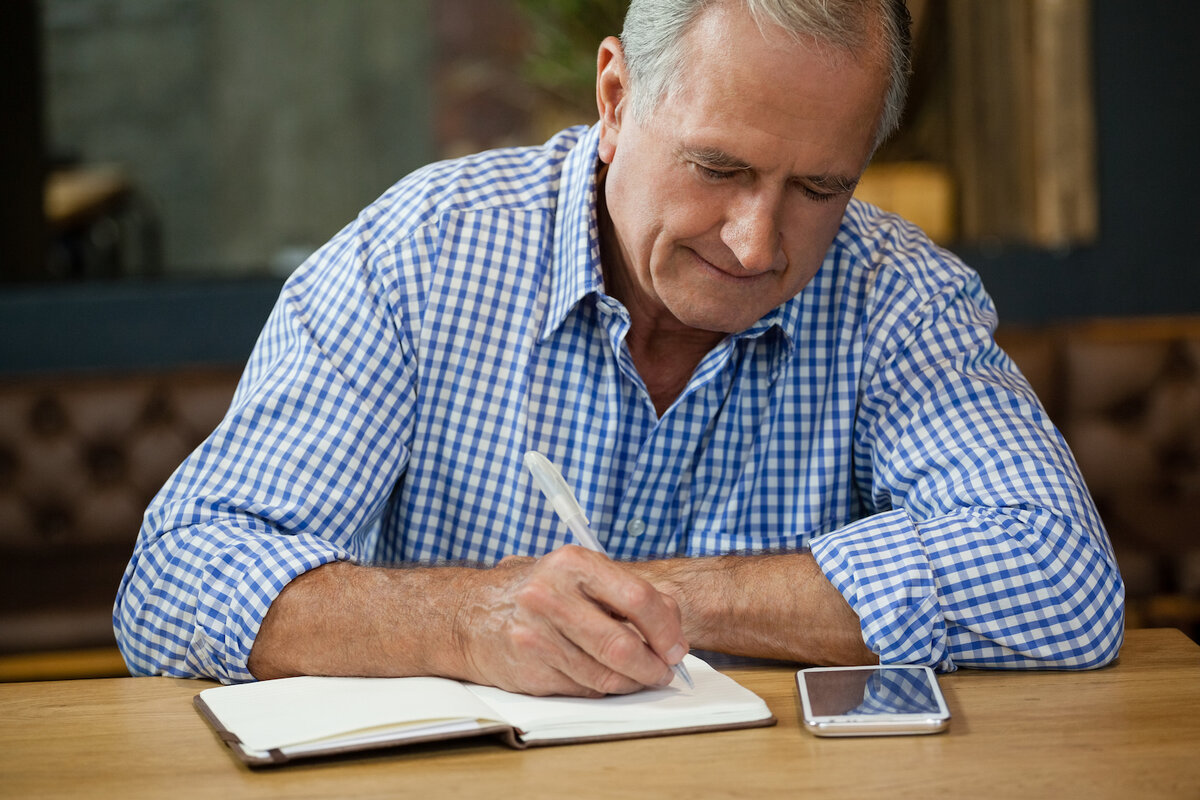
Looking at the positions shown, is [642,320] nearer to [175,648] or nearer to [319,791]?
[175,648]

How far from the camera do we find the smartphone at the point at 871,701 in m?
0.93

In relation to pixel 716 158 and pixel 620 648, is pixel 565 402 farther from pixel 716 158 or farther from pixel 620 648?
pixel 620 648

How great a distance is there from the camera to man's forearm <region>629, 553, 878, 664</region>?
45.4 inches

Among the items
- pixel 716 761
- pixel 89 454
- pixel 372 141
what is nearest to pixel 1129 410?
pixel 372 141

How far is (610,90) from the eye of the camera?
148 centimetres

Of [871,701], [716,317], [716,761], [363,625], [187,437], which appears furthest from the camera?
[187,437]

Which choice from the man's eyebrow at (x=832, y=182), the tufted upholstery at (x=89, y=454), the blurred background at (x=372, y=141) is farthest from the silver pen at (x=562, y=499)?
the blurred background at (x=372, y=141)

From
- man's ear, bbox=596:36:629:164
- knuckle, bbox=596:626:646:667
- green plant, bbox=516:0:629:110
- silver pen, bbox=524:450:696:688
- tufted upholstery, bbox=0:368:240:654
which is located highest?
green plant, bbox=516:0:629:110

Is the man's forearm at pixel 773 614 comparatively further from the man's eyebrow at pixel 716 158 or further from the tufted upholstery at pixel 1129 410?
the tufted upholstery at pixel 1129 410

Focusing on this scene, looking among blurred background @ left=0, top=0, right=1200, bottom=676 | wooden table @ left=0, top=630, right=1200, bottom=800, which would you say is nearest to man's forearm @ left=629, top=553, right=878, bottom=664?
wooden table @ left=0, top=630, right=1200, bottom=800

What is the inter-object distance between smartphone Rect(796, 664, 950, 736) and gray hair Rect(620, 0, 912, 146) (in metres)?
0.62

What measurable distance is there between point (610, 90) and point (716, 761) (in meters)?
0.87

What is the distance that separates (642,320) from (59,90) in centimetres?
229

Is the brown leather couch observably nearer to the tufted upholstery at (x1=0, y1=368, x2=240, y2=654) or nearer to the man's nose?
the tufted upholstery at (x1=0, y1=368, x2=240, y2=654)
